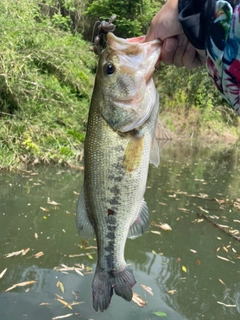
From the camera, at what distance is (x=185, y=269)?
3.98m

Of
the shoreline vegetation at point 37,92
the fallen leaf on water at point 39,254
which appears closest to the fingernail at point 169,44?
the fallen leaf on water at point 39,254

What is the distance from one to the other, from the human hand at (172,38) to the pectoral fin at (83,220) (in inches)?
31.0

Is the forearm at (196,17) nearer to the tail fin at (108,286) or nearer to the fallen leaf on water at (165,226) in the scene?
the tail fin at (108,286)

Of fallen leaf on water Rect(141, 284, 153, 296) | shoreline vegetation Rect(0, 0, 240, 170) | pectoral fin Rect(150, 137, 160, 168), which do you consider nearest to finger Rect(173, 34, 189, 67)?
pectoral fin Rect(150, 137, 160, 168)

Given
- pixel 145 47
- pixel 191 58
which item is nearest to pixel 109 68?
pixel 145 47

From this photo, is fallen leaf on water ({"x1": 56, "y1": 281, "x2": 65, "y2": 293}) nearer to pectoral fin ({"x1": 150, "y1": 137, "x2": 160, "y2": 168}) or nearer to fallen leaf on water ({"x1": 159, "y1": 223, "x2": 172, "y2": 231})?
fallen leaf on water ({"x1": 159, "y1": 223, "x2": 172, "y2": 231})

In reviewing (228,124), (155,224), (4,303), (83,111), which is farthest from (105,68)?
(228,124)

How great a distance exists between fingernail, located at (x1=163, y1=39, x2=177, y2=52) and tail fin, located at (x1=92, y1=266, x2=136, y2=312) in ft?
3.63

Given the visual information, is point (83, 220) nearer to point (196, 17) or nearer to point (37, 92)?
point (196, 17)

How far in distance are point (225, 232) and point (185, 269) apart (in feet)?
3.77

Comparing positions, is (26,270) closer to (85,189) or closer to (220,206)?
(85,189)

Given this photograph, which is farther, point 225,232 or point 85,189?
point 225,232

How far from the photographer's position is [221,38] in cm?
126

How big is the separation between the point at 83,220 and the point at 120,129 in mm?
522
